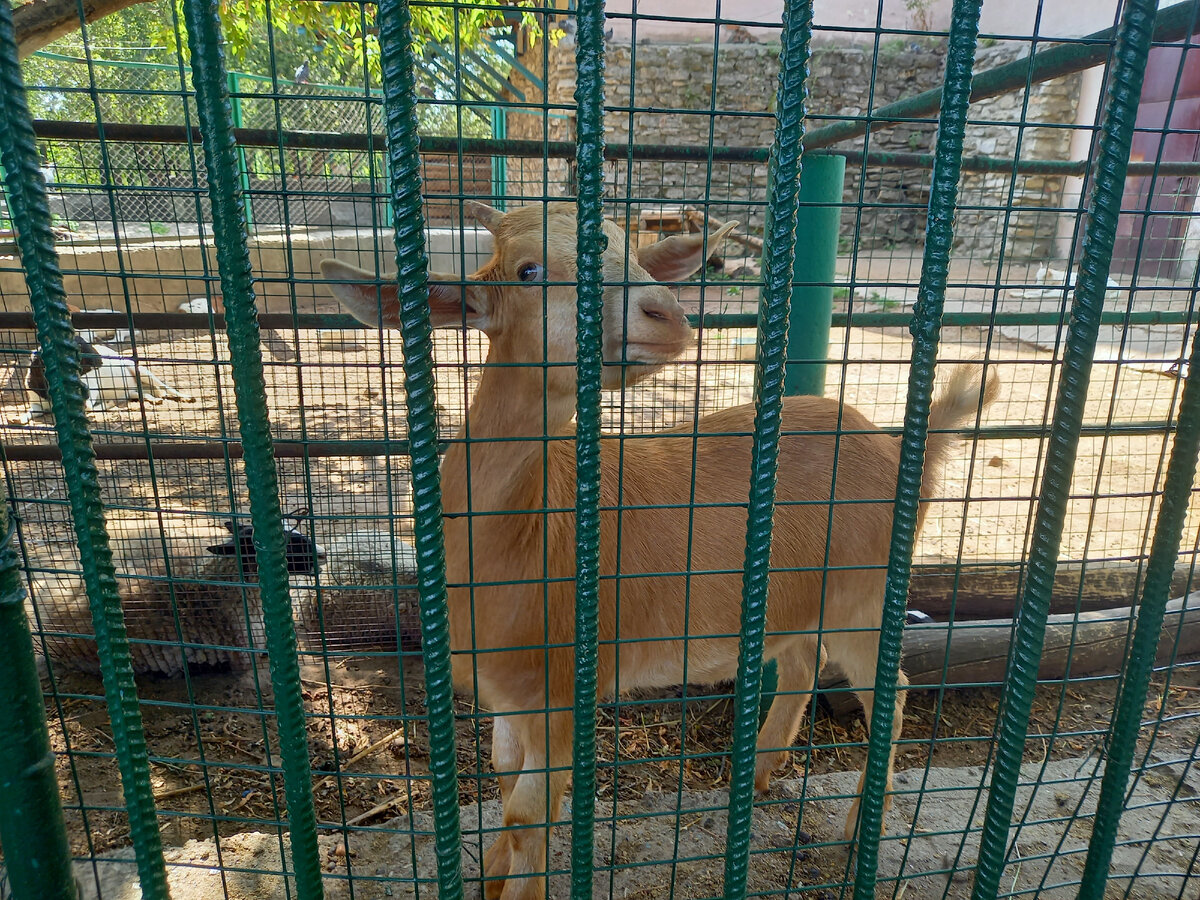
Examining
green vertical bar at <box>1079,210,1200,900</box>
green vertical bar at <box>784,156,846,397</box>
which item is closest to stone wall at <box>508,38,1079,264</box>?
green vertical bar at <box>784,156,846,397</box>

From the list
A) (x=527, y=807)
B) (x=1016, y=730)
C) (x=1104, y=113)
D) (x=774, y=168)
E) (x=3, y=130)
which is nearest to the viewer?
(x=3, y=130)

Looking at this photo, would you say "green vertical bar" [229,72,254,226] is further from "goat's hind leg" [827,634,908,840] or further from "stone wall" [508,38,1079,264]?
"stone wall" [508,38,1079,264]

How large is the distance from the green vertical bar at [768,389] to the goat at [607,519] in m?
0.46

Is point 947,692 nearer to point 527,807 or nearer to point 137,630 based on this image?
point 527,807

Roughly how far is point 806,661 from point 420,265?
3048 mm

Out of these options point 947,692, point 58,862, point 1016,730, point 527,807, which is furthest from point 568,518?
point 947,692

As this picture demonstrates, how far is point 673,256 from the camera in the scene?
2.88 meters

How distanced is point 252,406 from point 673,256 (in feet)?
6.01

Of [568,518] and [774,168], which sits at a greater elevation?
[774,168]

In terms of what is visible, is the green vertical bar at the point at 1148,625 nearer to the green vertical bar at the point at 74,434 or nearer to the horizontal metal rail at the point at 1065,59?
the horizontal metal rail at the point at 1065,59

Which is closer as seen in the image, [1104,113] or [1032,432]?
[1104,113]

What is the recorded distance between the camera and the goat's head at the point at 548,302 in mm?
2082

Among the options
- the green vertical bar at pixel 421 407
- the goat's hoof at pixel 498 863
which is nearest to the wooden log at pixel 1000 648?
the goat's hoof at pixel 498 863

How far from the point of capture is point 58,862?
1.51 m
